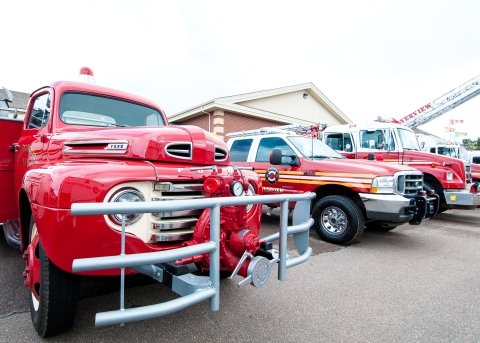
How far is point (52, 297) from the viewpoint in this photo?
208 centimetres

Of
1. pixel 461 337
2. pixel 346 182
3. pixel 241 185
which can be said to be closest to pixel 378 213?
pixel 346 182

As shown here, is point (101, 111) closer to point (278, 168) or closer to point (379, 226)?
point (278, 168)

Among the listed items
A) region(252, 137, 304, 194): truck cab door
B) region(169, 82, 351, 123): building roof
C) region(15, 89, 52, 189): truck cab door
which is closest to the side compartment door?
region(15, 89, 52, 189): truck cab door

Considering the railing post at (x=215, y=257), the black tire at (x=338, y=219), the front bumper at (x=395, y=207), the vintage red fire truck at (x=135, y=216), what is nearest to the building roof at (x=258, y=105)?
the black tire at (x=338, y=219)

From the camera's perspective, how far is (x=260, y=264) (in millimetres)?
2102

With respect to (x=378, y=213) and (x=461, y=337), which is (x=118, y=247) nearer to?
(x=461, y=337)

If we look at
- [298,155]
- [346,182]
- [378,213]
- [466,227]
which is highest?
[298,155]

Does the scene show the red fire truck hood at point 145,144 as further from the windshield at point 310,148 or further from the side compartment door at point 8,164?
the windshield at point 310,148

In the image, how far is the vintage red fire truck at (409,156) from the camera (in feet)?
23.4

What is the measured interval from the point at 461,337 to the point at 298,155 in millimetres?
3726

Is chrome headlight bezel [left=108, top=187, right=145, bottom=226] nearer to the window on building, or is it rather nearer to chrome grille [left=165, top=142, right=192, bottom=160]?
chrome grille [left=165, top=142, right=192, bottom=160]

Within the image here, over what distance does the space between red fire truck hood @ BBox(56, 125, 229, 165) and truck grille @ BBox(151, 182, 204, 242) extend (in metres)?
0.33

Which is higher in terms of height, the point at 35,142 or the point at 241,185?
the point at 35,142

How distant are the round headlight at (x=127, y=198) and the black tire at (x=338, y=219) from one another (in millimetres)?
3761
